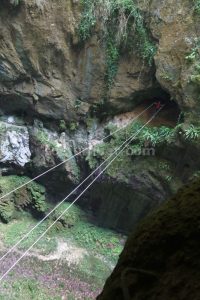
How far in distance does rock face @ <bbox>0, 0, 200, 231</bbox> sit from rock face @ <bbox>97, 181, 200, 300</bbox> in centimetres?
472

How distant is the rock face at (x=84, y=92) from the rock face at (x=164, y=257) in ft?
15.5

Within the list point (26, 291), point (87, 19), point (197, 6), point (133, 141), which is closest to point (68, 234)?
point (26, 291)

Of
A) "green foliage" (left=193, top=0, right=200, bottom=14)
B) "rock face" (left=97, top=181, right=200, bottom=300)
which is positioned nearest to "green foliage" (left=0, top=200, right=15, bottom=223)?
"green foliage" (left=193, top=0, right=200, bottom=14)

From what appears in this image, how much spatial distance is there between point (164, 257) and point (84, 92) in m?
6.32

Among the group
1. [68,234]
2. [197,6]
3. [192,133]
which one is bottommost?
[68,234]

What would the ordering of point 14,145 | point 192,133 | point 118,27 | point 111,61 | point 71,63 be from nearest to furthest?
point 192,133 → point 118,27 → point 111,61 → point 71,63 → point 14,145

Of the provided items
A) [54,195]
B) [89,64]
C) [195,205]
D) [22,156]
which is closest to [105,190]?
[54,195]

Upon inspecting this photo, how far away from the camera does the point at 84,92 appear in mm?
7156

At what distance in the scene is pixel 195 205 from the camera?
1.08m

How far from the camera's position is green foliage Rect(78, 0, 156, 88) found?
21.4ft

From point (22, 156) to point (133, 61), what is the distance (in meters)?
3.07

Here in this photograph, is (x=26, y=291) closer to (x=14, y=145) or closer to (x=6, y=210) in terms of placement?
(x=6, y=210)

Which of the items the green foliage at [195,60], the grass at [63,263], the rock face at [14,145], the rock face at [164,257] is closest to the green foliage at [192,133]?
the green foliage at [195,60]

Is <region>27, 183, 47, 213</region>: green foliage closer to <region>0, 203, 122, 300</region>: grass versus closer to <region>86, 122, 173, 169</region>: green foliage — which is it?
<region>0, 203, 122, 300</region>: grass
